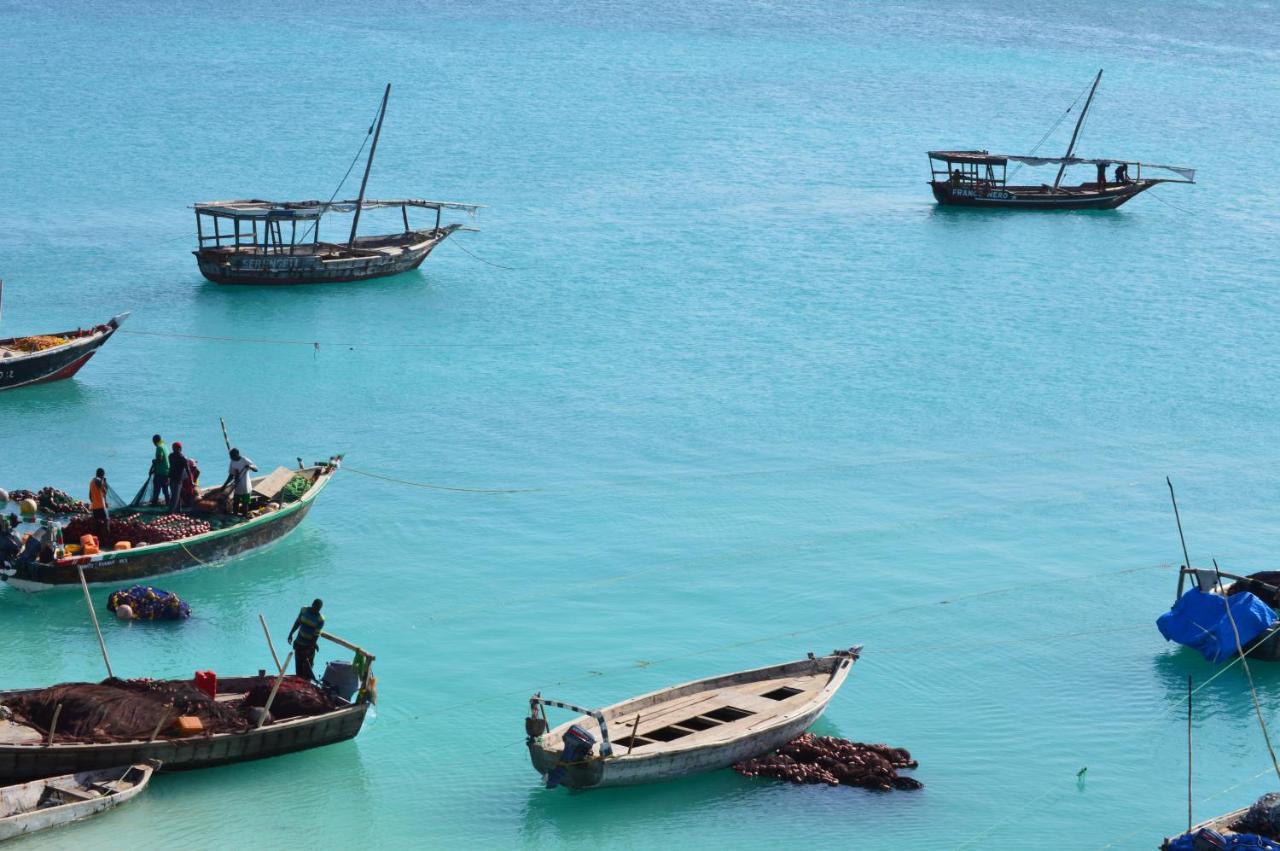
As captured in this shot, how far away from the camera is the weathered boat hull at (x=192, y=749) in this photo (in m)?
15.2

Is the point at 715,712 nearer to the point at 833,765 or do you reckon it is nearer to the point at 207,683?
the point at 833,765

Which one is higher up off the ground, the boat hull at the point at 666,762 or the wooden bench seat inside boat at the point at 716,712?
the wooden bench seat inside boat at the point at 716,712

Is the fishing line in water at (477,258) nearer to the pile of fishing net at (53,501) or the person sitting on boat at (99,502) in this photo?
the pile of fishing net at (53,501)

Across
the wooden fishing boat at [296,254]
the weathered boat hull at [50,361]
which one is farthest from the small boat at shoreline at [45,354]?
the wooden fishing boat at [296,254]

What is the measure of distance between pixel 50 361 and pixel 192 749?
1605 cm

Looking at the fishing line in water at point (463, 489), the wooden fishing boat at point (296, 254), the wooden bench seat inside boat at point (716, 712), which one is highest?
the wooden fishing boat at point (296, 254)

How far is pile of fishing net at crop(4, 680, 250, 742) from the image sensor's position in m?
15.6

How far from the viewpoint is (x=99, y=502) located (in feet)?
68.4

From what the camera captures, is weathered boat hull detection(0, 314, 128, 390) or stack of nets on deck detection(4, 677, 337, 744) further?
weathered boat hull detection(0, 314, 128, 390)

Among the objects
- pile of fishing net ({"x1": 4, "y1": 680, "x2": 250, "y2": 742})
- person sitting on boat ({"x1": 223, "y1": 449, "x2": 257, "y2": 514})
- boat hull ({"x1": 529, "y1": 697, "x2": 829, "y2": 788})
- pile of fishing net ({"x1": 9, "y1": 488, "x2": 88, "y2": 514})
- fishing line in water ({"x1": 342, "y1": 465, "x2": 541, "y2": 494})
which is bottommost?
boat hull ({"x1": 529, "y1": 697, "x2": 829, "y2": 788})

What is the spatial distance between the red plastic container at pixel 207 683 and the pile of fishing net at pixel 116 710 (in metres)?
0.12

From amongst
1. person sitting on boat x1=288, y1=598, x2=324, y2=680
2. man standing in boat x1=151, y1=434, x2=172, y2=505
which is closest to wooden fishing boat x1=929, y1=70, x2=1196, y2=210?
man standing in boat x1=151, y1=434, x2=172, y2=505

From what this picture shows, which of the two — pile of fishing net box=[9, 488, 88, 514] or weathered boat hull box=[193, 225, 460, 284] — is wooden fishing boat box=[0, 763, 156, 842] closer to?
pile of fishing net box=[9, 488, 88, 514]

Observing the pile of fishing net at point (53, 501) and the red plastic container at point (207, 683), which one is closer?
the red plastic container at point (207, 683)
